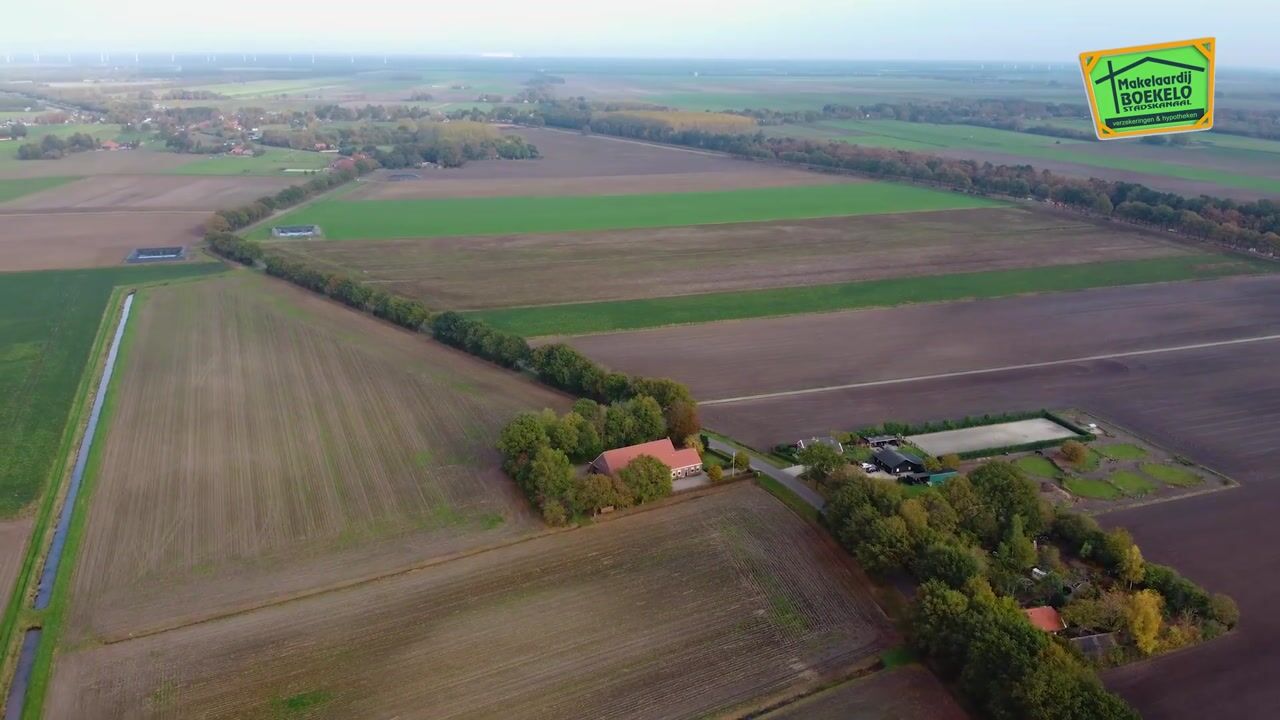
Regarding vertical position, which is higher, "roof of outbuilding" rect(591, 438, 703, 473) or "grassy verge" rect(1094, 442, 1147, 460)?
"roof of outbuilding" rect(591, 438, 703, 473)

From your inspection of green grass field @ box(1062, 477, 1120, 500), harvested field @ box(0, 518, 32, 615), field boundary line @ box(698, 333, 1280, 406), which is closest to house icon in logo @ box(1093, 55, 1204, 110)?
green grass field @ box(1062, 477, 1120, 500)

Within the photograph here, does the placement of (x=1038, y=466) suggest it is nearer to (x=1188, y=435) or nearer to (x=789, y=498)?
(x=1188, y=435)

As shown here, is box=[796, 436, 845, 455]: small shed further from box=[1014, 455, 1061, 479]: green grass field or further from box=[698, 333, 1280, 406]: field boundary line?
box=[1014, 455, 1061, 479]: green grass field

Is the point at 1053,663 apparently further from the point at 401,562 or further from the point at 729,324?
the point at 729,324

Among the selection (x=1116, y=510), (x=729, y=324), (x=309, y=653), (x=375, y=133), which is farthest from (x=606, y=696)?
(x=375, y=133)

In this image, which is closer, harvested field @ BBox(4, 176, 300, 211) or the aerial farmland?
the aerial farmland

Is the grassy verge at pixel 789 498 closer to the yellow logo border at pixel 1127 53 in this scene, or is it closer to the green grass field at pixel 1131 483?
the green grass field at pixel 1131 483

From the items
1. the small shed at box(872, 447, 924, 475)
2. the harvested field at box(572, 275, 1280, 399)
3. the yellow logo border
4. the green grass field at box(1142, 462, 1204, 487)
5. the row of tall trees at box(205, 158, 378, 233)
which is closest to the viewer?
the yellow logo border

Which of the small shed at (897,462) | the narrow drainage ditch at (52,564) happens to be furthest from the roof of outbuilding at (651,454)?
the narrow drainage ditch at (52,564)
